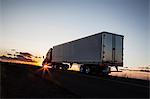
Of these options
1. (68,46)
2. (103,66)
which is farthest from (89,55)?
(68,46)

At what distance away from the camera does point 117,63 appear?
23.6m

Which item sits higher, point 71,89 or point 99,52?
point 99,52

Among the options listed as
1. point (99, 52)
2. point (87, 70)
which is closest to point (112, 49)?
point (99, 52)

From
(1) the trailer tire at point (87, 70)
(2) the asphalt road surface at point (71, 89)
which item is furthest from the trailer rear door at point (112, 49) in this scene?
(2) the asphalt road surface at point (71, 89)

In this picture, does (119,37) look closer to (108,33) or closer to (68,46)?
(108,33)

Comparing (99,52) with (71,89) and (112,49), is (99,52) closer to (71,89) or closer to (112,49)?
(112,49)

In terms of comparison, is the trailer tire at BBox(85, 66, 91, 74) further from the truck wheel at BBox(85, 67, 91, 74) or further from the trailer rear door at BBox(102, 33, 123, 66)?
the trailer rear door at BBox(102, 33, 123, 66)

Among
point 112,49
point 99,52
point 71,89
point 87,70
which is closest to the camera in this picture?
point 71,89

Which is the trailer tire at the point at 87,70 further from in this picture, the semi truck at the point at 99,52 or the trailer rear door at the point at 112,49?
the trailer rear door at the point at 112,49

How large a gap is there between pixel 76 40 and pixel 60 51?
28.7ft

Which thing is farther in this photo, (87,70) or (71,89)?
(87,70)

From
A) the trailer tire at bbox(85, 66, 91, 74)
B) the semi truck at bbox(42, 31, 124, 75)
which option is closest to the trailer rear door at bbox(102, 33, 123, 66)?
the semi truck at bbox(42, 31, 124, 75)

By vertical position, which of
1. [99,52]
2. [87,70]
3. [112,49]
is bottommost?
[87,70]

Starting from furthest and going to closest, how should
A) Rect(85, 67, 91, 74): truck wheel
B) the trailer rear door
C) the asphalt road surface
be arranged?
Rect(85, 67, 91, 74): truck wheel, the trailer rear door, the asphalt road surface
